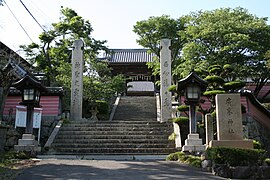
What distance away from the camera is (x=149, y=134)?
543 inches

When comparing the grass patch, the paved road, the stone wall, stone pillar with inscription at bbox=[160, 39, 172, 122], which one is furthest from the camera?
stone pillar with inscription at bbox=[160, 39, 172, 122]

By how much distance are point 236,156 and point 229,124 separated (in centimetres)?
145

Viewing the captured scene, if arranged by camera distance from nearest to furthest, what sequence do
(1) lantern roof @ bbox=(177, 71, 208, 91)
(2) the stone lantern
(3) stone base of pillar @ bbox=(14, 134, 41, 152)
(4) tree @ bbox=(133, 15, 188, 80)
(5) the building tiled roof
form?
(3) stone base of pillar @ bbox=(14, 134, 41, 152) < (2) the stone lantern < (1) lantern roof @ bbox=(177, 71, 208, 91) < (4) tree @ bbox=(133, 15, 188, 80) < (5) the building tiled roof

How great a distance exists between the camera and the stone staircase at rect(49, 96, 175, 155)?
40.4ft

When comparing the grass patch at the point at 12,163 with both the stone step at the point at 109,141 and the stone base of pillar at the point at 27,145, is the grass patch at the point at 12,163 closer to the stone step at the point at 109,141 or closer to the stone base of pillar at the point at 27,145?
the stone base of pillar at the point at 27,145

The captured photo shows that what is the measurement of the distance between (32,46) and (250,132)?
1676 centimetres

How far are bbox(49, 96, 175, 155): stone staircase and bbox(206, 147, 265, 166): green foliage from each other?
4239 millimetres

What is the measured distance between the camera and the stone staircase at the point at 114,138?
12.3 meters

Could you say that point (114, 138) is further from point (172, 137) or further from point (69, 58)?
point (69, 58)

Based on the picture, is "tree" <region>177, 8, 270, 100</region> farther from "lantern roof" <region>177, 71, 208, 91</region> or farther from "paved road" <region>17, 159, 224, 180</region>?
"paved road" <region>17, 159, 224, 180</region>

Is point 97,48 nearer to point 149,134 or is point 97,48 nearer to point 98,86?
point 98,86

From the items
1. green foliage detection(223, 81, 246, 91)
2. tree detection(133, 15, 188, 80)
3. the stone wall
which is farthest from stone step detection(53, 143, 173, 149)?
tree detection(133, 15, 188, 80)

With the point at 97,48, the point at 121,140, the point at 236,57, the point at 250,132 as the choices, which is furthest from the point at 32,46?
the point at 250,132

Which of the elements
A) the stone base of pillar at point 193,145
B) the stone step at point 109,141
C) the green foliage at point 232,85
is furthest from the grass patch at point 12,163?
the green foliage at point 232,85
